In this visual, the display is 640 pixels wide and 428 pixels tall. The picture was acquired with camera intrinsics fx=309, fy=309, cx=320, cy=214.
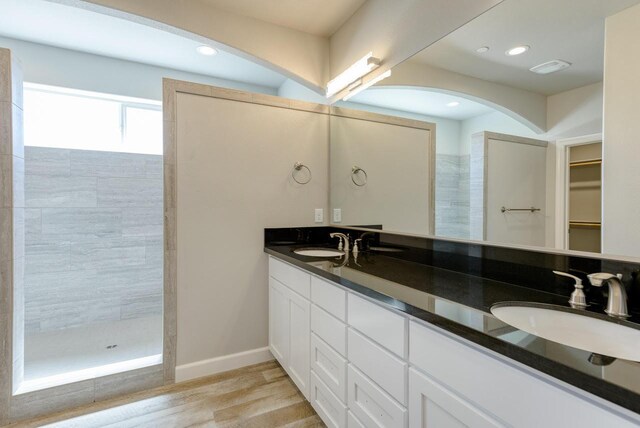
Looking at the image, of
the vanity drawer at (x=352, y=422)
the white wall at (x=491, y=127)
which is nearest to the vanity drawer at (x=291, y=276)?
the vanity drawer at (x=352, y=422)

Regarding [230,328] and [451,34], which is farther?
[230,328]

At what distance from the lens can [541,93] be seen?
1225 millimetres

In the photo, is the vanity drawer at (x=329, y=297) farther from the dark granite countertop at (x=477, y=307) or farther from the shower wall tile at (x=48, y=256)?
the shower wall tile at (x=48, y=256)

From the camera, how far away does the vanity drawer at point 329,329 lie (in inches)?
55.3

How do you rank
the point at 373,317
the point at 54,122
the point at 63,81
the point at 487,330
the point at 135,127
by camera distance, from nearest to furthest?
the point at 487,330 < the point at 373,317 < the point at 63,81 < the point at 54,122 < the point at 135,127

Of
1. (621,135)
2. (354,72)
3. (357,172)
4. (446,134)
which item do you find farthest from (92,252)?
(621,135)

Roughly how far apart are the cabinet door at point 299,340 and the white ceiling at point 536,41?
4.82ft

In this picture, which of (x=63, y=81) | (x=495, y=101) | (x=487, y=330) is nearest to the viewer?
(x=487, y=330)

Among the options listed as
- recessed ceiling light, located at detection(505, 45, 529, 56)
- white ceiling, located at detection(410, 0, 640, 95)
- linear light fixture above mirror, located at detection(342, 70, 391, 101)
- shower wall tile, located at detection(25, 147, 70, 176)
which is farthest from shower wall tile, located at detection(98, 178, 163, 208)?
recessed ceiling light, located at detection(505, 45, 529, 56)

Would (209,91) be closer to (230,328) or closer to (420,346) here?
(230,328)

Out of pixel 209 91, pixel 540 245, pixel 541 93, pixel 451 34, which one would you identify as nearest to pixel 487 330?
pixel 540 245

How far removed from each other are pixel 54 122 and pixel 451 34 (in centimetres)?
347

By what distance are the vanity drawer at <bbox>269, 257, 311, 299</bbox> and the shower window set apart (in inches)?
49.0

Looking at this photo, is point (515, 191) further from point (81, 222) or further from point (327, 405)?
point (81, 222)
